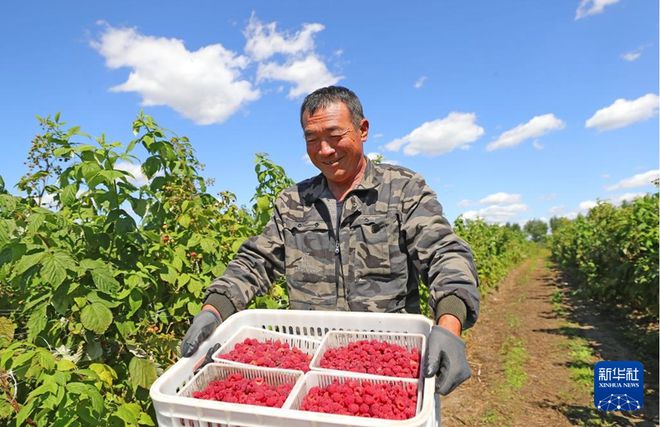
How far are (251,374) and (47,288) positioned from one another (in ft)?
4.55

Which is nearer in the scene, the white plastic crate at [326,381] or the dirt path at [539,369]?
the white plastic crate at [326,381]

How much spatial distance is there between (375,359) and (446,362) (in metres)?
0.36

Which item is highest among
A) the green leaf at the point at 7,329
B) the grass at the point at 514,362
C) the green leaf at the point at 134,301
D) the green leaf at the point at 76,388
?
the green leaf at the point at 134,301

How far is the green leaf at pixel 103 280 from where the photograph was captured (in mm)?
2111

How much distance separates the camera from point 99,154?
91.0 inches

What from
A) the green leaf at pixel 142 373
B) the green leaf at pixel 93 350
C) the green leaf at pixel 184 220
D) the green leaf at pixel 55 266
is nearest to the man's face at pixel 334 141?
the green leaf at pixel 184 220

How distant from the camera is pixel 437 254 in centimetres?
196

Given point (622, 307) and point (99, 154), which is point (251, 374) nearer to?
point (99, 154)

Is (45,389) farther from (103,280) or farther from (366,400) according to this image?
(366,400)

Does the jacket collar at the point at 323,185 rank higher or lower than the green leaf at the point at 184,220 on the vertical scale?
higher

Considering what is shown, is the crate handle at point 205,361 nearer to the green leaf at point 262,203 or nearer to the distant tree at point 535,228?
the green leaf at point 262,203

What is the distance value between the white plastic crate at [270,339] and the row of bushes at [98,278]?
22.1 inches

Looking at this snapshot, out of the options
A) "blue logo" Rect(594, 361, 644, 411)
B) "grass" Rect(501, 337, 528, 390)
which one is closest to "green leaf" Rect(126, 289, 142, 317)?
"blue logo" Rect(594, 361, 644, 411)

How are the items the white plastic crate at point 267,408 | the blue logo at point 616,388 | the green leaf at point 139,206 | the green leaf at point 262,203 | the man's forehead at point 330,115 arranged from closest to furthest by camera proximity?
the white plastic crate at point 267,408
the man's forehead at point 330,115
the green leaf at point 139,206
the green leaf at point 262,203
the blue logo at point 616,388
